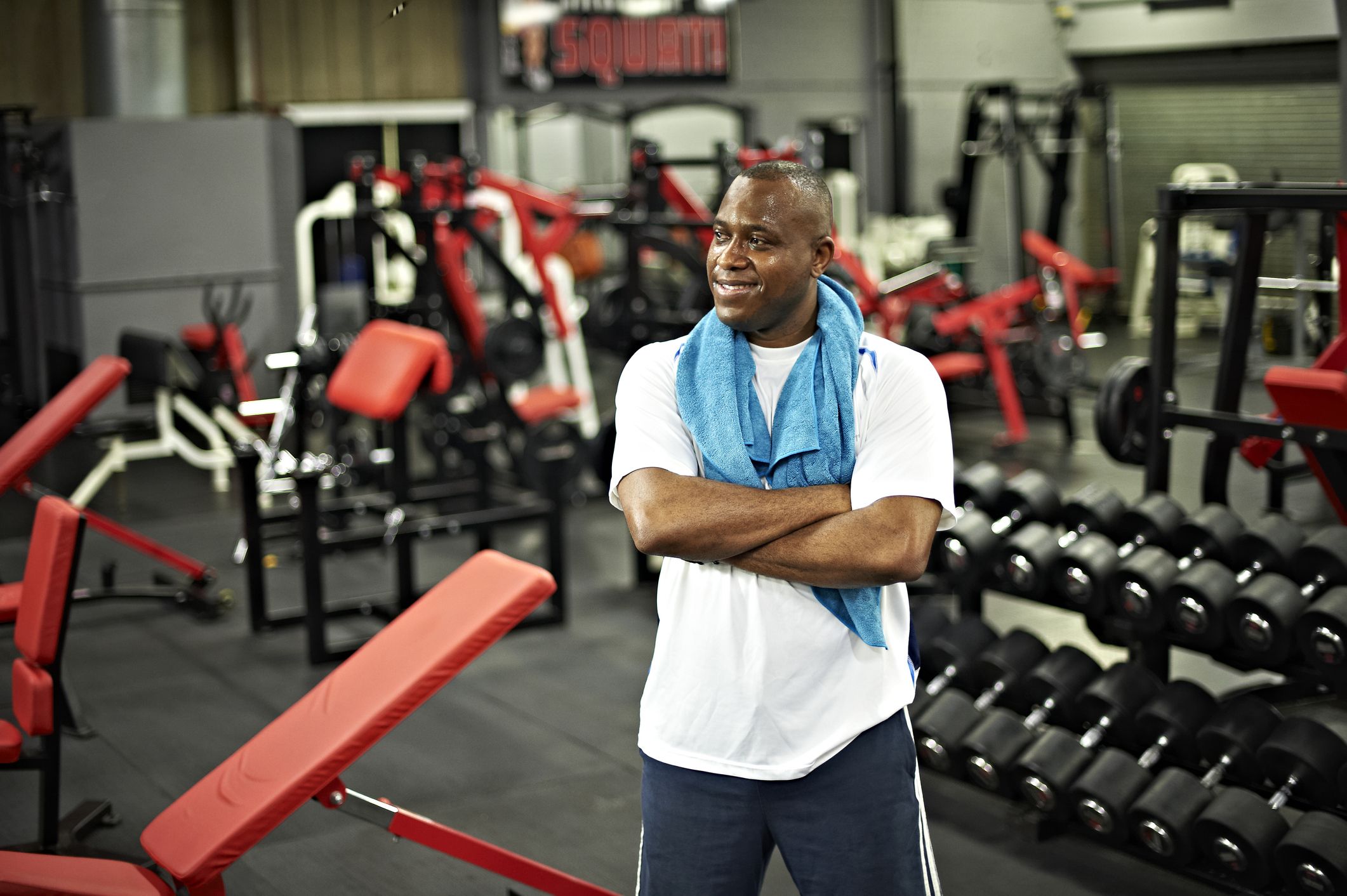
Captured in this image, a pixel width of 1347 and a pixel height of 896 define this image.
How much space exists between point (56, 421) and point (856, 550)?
2.85 metres

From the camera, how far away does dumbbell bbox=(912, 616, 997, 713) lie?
343cm

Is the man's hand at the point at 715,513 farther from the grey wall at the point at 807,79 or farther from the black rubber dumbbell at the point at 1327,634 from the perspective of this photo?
the grey wall at the point at 807,79

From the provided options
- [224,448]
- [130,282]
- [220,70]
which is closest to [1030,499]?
[224,448]

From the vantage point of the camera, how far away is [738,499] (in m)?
1.72

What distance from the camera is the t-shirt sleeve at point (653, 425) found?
70.7 inches

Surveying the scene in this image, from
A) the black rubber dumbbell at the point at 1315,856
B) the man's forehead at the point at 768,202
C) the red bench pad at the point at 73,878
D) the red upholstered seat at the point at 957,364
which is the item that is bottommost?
the black rubber dumbbell at the point at 1315,856

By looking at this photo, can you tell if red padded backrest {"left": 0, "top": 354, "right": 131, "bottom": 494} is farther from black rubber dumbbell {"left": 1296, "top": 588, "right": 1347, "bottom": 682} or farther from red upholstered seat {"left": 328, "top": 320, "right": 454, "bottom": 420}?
black rubber dumbbell {"left": 1296, "top": 588, "right": 1347, "bottom": 682}

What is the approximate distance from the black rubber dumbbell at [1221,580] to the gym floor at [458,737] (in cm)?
51

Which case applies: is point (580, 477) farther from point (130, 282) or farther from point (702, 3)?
point (702, 3)

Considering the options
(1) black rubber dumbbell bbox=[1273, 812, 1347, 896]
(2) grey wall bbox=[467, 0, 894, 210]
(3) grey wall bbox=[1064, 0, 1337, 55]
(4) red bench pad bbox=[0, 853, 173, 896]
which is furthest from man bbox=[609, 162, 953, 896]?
(2) grey wall bbox=[467, 0, 894, 210]

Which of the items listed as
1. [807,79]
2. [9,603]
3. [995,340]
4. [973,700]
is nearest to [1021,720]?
[973,700]

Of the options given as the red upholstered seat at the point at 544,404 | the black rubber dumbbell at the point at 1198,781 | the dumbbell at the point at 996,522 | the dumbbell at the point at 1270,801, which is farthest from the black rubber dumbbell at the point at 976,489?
the red upholstered seat at the point at 544,404

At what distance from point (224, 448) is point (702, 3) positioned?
5.64 meters

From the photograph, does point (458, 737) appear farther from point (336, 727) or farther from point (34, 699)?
point (336, 727)
